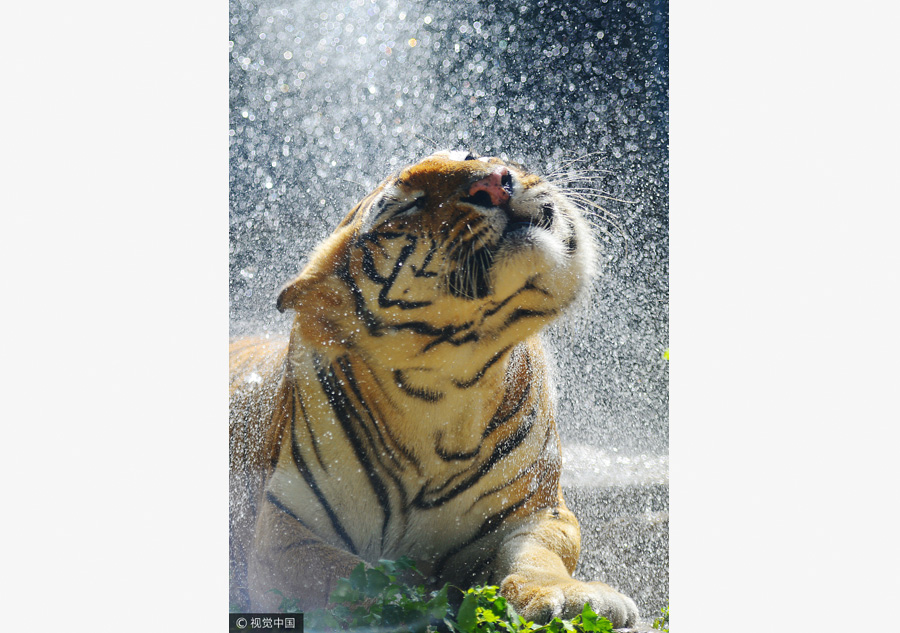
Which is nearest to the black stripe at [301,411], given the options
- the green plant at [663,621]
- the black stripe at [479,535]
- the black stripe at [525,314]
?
the black stripe at [479,535]

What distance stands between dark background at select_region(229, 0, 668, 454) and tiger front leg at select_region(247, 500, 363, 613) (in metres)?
0.53

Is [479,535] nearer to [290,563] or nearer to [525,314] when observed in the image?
[290,563]

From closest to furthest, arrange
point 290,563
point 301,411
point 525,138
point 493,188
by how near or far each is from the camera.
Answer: point 493,188 → point 290,563 → point 301,411 → point 525,138

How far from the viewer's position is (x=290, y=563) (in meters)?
2.26

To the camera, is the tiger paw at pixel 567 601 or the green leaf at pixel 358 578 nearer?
the tiger paw at pixel 567 601

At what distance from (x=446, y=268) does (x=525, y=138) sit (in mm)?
617

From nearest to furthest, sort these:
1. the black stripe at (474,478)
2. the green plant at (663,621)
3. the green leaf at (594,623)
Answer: the green leaf at (594,623) → the black stripe at (474,478) → the green plant at (663,621)

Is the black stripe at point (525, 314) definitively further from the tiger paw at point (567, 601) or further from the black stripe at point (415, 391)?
the tiger paw at point (567, 601)

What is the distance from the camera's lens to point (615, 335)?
101 inches

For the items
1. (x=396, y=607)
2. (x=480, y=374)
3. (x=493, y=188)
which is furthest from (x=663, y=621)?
(x=493, y=188)

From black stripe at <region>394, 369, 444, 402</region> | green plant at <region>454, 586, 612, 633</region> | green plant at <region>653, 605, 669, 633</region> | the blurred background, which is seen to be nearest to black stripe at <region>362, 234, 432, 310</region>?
black stripe at <region>394, 369, 444, 402</region>

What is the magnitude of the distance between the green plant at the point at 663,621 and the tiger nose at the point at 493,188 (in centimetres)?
123

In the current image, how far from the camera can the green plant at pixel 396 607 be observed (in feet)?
7.00

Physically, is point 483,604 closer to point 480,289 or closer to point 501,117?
point 480,289
